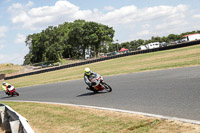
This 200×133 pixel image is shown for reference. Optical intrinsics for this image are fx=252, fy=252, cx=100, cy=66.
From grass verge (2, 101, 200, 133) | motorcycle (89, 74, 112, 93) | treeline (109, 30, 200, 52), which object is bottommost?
grass verge (2, 101, 200, 133)

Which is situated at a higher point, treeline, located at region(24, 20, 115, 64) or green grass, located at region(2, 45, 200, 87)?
treeline, located at region(24, 20, 115, 64)

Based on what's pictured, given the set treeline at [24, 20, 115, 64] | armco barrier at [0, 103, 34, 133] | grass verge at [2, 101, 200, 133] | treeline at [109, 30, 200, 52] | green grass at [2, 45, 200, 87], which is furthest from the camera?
treeline at [109, 30, 200, 52]

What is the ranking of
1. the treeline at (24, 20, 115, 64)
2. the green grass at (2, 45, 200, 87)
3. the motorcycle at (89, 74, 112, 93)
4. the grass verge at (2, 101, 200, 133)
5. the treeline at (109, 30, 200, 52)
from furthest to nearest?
the treeline at (109, 30, 200, 52)
the treeline at (24, 20, 115, 64)
the green grass at (2, 45, 200, 87)
the motorcycle at (89, 74, 112, 93)
the grass verge at (2, 101, 200, 133)

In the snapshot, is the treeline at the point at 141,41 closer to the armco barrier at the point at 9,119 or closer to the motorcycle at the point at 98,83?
the motorcycle at the point at 98,83

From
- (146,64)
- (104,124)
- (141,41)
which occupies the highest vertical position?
(141,41)

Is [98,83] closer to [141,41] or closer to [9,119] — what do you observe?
[9,119]

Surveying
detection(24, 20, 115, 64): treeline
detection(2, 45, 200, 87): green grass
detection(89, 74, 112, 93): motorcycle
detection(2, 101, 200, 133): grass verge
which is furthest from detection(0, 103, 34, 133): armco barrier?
detection(24, 20, 115, 64): treeline

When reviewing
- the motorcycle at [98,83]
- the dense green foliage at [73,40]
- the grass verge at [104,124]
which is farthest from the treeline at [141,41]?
the grass verge at [104,124]

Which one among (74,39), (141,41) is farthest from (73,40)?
(141,41)

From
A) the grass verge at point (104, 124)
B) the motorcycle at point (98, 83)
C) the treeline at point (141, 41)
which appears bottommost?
the grass verge at point (104, 124)

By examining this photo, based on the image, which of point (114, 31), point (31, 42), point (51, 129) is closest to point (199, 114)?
point (51, 129)

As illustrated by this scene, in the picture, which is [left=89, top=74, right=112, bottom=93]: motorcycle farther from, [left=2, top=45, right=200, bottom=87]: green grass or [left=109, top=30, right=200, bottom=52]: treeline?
[left=109, top=30, right=200, bottom=52]: treeline

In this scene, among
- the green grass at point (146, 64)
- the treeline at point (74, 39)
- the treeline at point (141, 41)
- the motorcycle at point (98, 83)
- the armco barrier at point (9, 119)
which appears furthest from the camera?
the treeline at point (141, 41)

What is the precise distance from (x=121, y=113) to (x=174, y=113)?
→ 1.71 m
